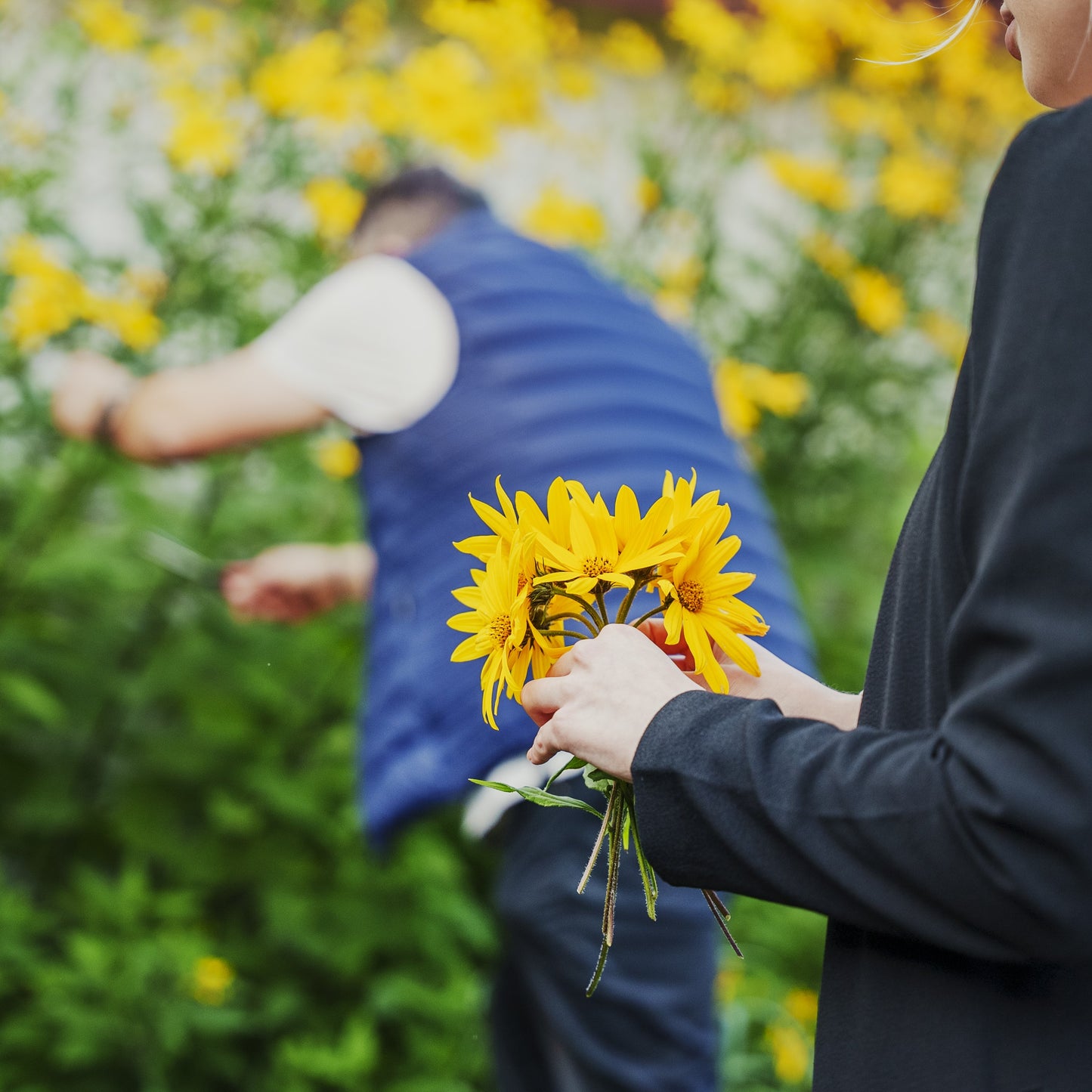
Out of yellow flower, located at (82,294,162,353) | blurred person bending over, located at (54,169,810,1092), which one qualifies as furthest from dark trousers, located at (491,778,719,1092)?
yellow flower, located at (82,294,162,353)

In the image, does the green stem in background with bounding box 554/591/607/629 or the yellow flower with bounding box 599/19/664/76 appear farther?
the yellow flower with bounding box 599/19/664/76

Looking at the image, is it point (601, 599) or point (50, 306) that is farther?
point (50, 306)

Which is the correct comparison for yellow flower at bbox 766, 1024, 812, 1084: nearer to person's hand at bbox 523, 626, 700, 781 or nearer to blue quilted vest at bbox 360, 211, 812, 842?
blue quilted vest at bbox 360, 211, 812, 842

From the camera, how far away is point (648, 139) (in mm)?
2832

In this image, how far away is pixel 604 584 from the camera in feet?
2.57

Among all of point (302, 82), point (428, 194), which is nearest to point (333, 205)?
point (302, 82)

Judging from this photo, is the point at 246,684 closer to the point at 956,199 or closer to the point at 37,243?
the point at 37,243

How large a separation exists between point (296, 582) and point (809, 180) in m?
1.58

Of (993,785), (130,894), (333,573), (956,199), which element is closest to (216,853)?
(130,894)

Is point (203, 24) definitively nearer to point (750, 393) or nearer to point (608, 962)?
point (750, 393)

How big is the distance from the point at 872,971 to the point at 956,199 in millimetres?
2851

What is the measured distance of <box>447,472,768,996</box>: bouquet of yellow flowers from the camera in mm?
742

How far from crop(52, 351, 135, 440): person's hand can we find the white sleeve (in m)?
0.34

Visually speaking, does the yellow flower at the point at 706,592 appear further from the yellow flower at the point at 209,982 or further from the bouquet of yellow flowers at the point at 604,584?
the yellow flower at the point at 209,982
